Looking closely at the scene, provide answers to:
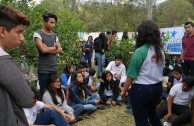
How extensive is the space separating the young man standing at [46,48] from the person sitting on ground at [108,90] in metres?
1.77

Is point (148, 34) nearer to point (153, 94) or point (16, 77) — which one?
point (153, 94)

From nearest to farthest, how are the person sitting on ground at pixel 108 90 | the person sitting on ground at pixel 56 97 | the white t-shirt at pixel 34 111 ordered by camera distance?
the white t-shirt at pixel 34 111, the person sitting on ground at pixel 56 97, the person sitting on ground at pixel 108 90

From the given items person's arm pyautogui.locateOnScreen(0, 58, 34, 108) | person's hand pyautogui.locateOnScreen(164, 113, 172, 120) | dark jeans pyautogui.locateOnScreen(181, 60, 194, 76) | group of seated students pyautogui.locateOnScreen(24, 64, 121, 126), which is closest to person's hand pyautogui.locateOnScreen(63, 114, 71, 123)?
group of seated students pyautogui.locateOnScreen(24, 64, 121, 126)

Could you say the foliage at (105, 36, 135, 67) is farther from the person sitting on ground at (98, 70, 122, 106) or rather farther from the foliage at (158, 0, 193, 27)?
the foliage at (158, 0, 193, 27)

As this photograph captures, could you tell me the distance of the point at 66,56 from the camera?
18.0 feet

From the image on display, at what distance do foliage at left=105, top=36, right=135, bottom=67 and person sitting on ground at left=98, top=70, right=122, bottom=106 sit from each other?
230 cm

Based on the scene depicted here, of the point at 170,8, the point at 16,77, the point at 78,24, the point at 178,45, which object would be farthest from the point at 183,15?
the point at 16,77

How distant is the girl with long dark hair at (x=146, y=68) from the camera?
1.93m

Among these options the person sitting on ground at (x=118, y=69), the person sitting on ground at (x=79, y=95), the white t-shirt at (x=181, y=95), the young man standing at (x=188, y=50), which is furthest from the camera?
the person sitting on ground at (x=118, y=69)

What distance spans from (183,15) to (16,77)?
24951mm

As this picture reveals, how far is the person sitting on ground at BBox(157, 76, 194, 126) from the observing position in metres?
3.05

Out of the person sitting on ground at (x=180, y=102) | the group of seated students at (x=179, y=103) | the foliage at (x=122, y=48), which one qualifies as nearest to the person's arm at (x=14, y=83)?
the group of seated students at (x=179, y=103)

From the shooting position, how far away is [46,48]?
2.46 m

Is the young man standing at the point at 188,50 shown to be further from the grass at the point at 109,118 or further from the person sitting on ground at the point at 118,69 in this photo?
the grass at the point at 109,118
